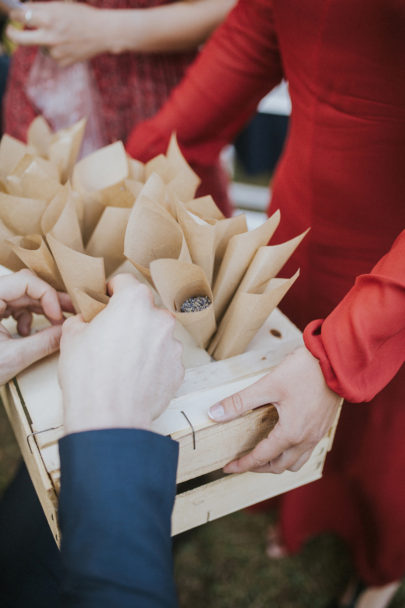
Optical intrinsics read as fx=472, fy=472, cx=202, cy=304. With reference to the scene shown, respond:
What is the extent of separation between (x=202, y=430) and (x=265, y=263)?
0.68ft

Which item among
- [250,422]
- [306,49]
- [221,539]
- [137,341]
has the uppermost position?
[306,49]

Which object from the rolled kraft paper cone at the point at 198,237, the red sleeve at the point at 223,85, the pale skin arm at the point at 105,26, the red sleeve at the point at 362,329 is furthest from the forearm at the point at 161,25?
the red sleeve at the point at 362,329

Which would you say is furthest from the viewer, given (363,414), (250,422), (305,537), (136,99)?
(305,537)

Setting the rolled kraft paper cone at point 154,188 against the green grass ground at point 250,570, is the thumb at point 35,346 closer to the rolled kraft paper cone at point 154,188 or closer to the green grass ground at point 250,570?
the rolled kraft paper cone at point 154,188

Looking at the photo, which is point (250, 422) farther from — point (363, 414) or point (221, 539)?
point (221, 539)

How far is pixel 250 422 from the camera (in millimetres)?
542

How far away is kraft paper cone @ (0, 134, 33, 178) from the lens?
28.1 inches

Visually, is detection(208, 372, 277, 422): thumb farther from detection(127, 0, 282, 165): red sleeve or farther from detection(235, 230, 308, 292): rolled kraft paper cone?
detection(127, 0, 282, 165): red sleeve

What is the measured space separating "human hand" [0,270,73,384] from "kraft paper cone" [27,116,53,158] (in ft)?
1.08

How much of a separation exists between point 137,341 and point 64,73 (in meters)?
0.93

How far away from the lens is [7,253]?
0.62 m

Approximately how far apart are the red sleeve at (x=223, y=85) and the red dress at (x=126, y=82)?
0.21 meters

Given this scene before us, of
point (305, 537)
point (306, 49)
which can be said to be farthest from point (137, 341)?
→ point (305, 537)

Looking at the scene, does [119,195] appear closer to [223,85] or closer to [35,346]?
[35,346]
